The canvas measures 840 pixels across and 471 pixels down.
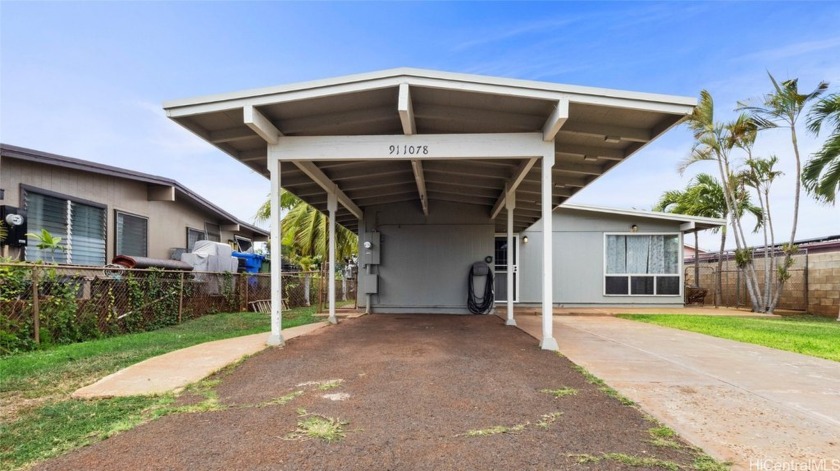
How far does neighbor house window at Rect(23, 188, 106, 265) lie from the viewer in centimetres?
822

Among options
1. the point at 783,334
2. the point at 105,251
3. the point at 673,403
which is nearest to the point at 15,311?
the point at 105,251

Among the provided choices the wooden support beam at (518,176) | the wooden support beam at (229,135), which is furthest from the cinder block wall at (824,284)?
the wooden support beam at (229,135)

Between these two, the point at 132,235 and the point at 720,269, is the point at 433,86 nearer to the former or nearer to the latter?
the point at 132,235

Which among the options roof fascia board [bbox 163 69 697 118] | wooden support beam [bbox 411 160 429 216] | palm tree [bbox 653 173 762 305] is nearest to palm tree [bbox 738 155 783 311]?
palm tree [bbox 653 173 762 305]

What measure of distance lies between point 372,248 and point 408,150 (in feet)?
17.0

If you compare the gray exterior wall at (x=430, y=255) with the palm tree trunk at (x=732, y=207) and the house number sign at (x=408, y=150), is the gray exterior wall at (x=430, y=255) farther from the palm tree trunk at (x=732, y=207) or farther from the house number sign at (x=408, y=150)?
the palm tree trunk at (x=732, y=207)

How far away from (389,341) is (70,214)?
22.9 ft

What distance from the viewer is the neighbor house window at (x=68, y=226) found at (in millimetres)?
8219

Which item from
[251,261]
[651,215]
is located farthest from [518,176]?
[251,261]

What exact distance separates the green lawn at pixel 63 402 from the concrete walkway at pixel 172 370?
18 centimetres

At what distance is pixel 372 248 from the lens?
11195 millimetres

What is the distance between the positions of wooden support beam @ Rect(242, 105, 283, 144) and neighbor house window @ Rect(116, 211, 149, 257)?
6.29m

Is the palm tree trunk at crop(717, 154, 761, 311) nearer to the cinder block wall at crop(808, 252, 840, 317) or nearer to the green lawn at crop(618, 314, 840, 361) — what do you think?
the cinder block wall at crop(808, 252, 840, 317)

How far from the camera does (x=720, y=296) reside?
16.8 metres
